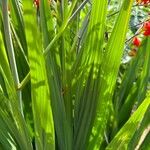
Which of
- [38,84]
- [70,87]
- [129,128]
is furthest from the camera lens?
[70,87]

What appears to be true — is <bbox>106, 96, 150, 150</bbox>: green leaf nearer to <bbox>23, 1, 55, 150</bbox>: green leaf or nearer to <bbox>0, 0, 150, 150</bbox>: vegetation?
<bbox>0, 0, 150, 150</bbox>: vegetation

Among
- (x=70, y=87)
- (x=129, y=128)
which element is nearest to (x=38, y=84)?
(x=129, y=128)

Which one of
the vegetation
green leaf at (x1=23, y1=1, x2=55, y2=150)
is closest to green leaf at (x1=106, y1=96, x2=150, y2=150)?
the vegetation

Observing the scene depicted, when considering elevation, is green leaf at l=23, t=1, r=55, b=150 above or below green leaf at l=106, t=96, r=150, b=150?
above

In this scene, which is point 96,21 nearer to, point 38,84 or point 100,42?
point 100,42

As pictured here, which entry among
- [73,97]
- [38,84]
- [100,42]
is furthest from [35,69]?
[73,97]

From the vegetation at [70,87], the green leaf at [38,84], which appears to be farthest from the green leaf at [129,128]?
the green leaf at [38,84]

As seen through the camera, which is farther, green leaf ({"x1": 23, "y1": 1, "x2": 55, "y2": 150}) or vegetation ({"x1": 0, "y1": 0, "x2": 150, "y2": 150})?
vegetation ({"x1": 0, "y1": 0, "x2": 150, "y2": 150})

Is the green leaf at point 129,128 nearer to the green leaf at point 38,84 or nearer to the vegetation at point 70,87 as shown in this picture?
the vegetation at point 70,87

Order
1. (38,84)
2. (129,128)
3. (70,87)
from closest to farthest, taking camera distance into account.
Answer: (38,84) → (129,128) → (70,87)

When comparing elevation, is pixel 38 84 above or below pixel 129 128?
above

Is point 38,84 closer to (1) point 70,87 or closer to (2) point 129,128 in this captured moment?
(2) point 129,128
